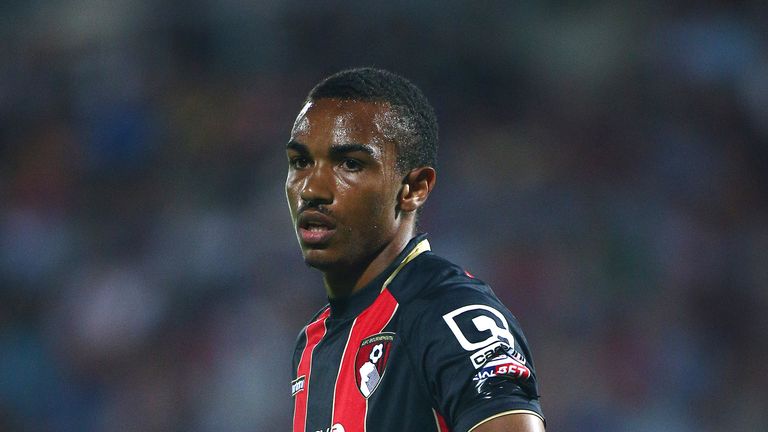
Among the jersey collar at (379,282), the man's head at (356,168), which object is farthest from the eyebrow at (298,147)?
the jersey collar at (379,282)

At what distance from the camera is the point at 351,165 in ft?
8.91

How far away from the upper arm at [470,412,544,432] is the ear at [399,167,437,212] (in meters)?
0.83

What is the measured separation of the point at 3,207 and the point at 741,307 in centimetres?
611

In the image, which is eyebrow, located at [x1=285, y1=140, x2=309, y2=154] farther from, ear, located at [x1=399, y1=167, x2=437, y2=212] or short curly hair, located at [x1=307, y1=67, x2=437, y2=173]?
ear, located at [x1=399, y1=167, x2=437, y2=212]

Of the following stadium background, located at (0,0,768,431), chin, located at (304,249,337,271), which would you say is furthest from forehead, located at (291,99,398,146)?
stadium background, located at (0,0,768,431)

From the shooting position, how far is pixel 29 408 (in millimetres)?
7738

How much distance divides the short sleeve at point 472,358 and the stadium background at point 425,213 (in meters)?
4.91

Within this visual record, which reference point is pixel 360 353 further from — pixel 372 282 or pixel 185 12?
pixel 185 12

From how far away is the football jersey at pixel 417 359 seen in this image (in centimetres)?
223

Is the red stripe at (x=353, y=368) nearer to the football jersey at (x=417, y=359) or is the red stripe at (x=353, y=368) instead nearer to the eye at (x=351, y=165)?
the football jersey at (x=417, y=359)

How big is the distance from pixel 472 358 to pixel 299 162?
0.85 meters

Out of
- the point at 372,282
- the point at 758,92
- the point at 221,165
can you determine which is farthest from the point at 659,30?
the point at 372,282

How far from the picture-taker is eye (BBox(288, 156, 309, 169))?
280 centimetres

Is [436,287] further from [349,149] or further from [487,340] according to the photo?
[349,149]
